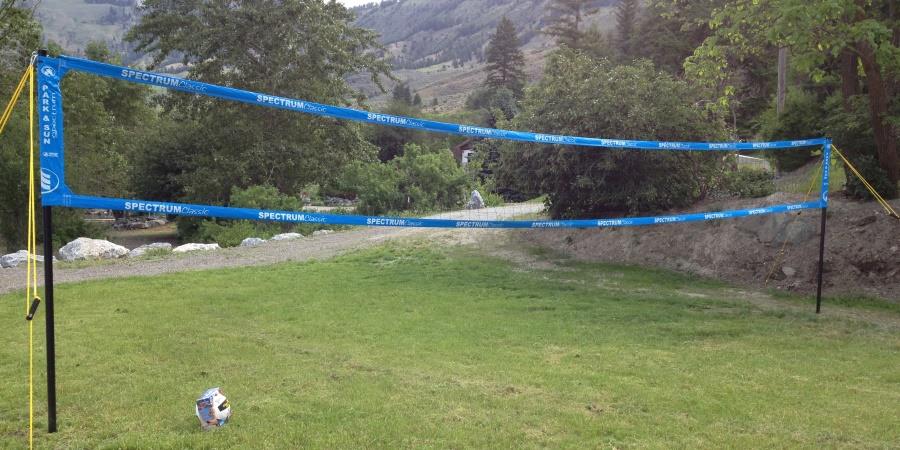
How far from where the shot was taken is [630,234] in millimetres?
13422

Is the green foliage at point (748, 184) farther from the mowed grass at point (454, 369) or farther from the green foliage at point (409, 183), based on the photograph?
the green foliage at point (409, 183)

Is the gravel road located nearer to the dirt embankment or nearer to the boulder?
the boulder

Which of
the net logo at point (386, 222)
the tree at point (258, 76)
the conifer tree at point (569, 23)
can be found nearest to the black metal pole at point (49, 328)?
the net logo at point (386, 222)

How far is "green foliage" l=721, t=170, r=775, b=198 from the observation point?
41.9 feet

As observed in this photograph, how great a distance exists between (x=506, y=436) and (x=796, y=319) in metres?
5.87

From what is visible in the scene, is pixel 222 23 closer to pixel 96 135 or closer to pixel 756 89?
pixel 96 135

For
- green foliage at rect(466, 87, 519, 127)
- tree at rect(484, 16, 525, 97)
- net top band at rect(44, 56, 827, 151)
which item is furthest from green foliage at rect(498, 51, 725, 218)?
tree at rect(484, 16, 525, 97)

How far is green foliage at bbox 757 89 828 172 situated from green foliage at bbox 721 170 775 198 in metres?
1.25

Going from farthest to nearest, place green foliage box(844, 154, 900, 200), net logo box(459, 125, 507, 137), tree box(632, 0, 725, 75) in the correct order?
tree box(632, 0, 725, 75) < green foliage box(844, 154, 900, 200) < net logo box(459, 125, 507, 137)

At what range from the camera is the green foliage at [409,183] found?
26.6 metres

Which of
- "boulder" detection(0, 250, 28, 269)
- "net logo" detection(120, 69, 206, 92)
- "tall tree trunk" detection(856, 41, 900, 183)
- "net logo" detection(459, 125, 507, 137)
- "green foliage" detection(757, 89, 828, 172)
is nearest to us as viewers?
"net logo" detection(120, 69, 206, 92)

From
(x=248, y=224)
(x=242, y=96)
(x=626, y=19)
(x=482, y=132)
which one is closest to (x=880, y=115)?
(x=482, y=132)

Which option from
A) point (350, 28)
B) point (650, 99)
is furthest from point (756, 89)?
point (650, 99)

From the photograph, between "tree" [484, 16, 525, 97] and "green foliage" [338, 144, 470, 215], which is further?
"tree" [484, 16, 525, 97]
